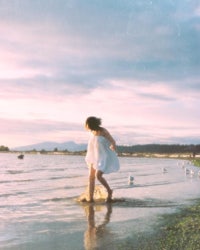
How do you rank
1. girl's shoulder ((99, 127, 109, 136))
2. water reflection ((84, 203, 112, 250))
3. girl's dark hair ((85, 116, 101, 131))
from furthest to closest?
1. girl's shoulder ((99, 127, 109, 136))
2. girl's dark hair ((85, 116, 101, 131))
3. water reflection ((84, 203, 112, 250))

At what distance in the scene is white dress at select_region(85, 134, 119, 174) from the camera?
13328 millimetres

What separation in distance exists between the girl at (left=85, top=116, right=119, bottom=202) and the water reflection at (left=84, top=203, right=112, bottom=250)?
122 centimetres

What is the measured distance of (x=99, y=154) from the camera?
13359mm

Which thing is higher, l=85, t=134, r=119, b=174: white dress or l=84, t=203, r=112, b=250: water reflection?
l=85, t=134, r=119, b=174: white dress

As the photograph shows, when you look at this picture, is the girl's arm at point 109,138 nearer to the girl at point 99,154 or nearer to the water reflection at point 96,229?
the girl at point 99,154

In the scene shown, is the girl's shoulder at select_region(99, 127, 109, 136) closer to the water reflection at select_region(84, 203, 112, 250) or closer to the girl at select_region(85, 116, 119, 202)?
the girl at select_region(85, 116, 119, 202)

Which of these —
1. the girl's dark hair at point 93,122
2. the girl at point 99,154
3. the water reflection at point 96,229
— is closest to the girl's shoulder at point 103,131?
the girl at point 99,154

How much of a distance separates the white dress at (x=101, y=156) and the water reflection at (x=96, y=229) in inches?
56.1

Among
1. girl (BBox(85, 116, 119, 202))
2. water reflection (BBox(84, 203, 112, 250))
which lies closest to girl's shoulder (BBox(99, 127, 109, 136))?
girl (BBox(85, 116, 119, 202))

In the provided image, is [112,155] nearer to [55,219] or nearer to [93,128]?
[93,128]

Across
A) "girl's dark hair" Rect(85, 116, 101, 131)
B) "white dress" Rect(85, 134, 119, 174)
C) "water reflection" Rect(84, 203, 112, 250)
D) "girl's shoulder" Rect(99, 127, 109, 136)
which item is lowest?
"water reflection" Rect(84, 203, 112, 250)

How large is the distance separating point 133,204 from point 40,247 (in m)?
6.19

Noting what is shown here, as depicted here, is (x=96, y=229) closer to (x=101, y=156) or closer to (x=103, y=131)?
(x=101, y=156)

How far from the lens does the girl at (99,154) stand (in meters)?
13.3
